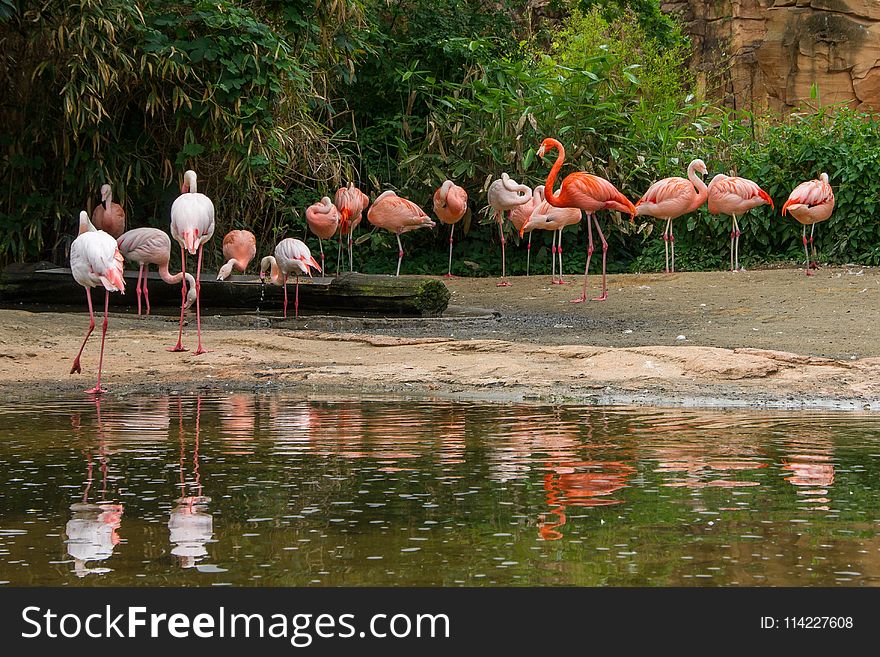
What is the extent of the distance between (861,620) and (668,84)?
16.2 m

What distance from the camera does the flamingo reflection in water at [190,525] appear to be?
307cm

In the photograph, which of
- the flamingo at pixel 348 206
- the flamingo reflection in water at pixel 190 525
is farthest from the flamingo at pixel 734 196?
the flamingo reflection in water at pixel 190 525

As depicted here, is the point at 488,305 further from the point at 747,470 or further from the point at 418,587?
the point at 418,587

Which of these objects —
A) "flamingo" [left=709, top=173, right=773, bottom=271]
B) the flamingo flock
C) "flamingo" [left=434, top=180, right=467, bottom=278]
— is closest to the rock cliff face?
the flamingo flock

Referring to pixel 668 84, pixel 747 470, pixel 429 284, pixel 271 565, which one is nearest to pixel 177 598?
pixel 271 565

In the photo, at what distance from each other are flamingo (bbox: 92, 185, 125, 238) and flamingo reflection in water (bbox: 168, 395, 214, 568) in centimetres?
750

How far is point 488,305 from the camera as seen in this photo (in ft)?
37.7

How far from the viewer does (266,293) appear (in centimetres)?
1042

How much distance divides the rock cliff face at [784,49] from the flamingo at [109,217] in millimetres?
11617

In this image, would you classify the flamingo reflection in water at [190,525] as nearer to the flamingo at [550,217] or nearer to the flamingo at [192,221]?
the flamingo at [192,221]

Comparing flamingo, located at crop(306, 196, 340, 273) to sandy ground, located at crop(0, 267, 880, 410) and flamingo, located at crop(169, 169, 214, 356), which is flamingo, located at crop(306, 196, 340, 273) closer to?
sandy ground, located at crop(0, 267, 880, 410)

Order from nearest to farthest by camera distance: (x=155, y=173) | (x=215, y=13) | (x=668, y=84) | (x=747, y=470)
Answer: (x=747, y=470)
(x=215, y=13)
(x=155, y=173)
(x=668, y=84)

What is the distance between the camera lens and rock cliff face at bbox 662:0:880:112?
2036 cm

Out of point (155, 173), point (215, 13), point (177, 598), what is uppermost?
point (215, 13)
